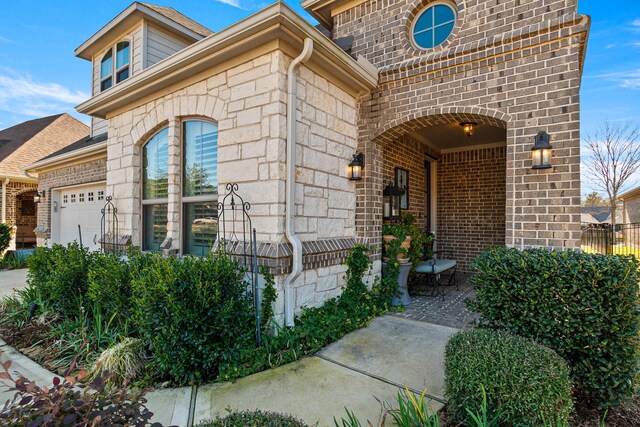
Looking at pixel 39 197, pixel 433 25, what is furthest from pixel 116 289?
pixel 39 197

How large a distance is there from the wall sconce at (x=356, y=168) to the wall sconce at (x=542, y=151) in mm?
2151

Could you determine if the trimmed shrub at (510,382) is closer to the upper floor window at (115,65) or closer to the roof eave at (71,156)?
the roof eave at (71,156)

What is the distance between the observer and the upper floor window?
23.5 feet

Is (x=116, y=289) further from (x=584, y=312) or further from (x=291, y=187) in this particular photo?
(x=584, y=312)

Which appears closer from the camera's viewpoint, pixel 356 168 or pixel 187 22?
pixel 356 168

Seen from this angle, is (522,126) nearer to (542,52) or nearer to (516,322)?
(542,52)

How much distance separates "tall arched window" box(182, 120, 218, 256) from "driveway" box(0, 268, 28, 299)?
3.98 meters

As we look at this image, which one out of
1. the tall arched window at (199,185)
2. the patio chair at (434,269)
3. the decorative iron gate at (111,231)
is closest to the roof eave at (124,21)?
the tall arched window at (199,185)

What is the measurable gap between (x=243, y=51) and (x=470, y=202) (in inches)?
240

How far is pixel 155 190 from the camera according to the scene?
5359mm

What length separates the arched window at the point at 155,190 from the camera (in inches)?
205

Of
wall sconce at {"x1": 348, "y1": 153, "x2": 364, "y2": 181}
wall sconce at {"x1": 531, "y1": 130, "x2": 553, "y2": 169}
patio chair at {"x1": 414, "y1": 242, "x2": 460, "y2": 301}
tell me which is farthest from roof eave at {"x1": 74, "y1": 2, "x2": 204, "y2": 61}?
wall sconce at {"x1": 531, "y1": 130, "x2": 553, "y2": 169}

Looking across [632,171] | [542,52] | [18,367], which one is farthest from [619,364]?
[632,171]

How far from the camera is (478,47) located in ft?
13.6
